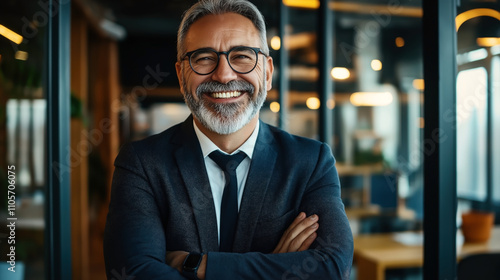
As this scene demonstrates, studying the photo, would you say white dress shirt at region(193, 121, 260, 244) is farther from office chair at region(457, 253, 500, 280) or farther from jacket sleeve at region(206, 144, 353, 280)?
office chair at region(457, 253, 500, 280)

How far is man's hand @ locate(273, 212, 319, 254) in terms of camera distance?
60.3 inches

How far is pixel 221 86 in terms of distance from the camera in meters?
1.60

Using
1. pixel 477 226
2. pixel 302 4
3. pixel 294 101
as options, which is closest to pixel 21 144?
pixel 477 226

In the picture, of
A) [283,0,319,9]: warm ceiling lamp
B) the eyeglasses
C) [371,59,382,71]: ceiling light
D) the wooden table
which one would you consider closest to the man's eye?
the eyeglasses

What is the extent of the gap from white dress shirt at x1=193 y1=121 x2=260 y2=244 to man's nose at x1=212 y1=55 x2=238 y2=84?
287mm

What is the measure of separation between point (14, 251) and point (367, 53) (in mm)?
6629

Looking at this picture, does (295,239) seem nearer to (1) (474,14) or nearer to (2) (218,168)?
(2) (218,168)

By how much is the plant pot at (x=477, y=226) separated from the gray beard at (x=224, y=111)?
8.40ft

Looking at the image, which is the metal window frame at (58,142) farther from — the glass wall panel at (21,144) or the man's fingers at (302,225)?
the man's fingers at (302,225)

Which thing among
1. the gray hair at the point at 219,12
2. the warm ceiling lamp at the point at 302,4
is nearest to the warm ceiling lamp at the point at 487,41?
the gray hair at the point at 219,12

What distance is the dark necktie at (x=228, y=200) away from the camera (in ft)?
5.35

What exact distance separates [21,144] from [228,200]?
1.75 meters

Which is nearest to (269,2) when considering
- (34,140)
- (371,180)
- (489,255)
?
(371,180)

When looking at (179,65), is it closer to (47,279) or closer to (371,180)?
(47,279)
